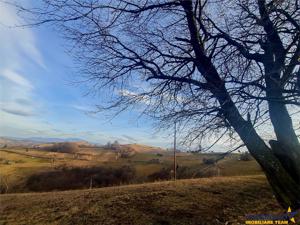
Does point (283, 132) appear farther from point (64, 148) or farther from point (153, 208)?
point (64, 148)

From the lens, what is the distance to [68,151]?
73.9 metres

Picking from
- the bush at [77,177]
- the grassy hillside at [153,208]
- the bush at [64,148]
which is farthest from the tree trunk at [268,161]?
the bush at [64,148]

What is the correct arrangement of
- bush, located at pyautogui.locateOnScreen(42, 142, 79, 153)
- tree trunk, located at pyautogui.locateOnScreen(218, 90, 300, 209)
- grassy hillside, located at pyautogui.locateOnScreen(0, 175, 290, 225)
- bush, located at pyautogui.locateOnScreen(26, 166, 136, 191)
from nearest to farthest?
tree trunk, located at pyautogui.locateOnScreen(218, 90, 300, 209)
grassy hillside, located at pyautogui.locateOnScreen(0, 175, 290, 225)
bush, located at pyautogui.locateOnScreen(26, 166, 136, 191)
bush, located at pyautogui.locateOnScreen(42, 142, 79, 153)

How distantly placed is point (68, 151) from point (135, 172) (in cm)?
3677

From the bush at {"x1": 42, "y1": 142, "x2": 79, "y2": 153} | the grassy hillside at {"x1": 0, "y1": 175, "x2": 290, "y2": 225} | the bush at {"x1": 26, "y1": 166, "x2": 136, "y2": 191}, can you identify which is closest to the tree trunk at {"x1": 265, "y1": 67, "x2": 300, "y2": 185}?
the grassy hillside at {"x1": 0, "y1": 175, "x2": 290, "y2": 225}

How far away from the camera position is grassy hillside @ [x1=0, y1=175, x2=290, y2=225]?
8969 mm

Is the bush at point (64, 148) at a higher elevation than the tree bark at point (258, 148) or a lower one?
higher

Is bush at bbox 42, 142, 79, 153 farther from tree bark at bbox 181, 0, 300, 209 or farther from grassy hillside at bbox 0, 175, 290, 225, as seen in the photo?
tree bark at bbox 181, 0, 300, 209

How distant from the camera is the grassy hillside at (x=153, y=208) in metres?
8.97

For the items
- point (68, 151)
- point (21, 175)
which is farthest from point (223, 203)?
point (68, 151)

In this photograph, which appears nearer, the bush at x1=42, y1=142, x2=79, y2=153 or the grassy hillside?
the grassy hillside

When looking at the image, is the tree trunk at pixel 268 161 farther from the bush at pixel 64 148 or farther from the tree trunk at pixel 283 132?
the bush at pixel 64 148

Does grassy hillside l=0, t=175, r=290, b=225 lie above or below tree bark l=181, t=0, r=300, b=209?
below

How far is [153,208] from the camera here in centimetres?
988
